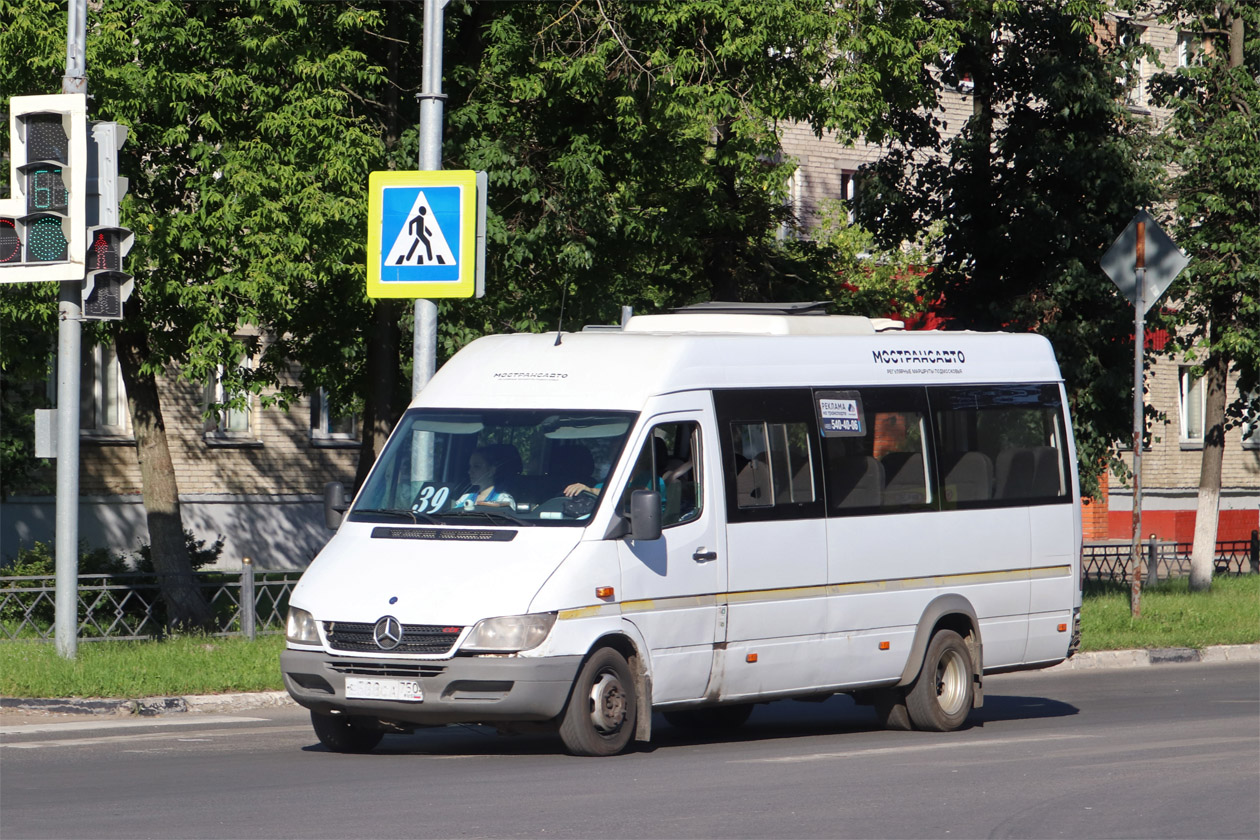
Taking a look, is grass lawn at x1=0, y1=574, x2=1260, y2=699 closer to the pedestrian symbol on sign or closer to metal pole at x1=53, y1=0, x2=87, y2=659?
metal pole at x1=53, y1=0, x2=87, y2=659

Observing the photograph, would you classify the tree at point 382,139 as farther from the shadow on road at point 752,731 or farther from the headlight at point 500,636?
the headlight at point 500,636

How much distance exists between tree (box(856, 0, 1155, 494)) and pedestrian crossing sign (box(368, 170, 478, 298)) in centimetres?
1158

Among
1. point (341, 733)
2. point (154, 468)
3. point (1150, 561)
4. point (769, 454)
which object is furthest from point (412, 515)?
point (1150, 561)

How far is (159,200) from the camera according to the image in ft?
64.0

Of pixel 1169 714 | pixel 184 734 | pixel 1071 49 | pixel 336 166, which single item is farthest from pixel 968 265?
pixel 184 734

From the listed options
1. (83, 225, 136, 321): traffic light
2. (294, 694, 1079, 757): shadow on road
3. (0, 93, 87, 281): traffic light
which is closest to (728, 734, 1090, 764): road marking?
(294, 694, 1079, 757): shadow on road

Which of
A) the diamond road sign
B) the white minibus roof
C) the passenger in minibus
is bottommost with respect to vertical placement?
the passenger in minibus

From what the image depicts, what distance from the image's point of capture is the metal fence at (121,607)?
17000 mm

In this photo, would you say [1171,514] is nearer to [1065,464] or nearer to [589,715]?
[1065,464]

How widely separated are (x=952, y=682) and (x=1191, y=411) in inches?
1451

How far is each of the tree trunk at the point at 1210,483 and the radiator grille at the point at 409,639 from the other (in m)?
18.5

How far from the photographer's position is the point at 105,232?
48.6ft

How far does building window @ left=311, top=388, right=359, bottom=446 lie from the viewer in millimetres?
36188

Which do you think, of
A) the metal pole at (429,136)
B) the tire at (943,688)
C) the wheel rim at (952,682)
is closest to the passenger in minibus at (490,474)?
the tire at (943,688)
